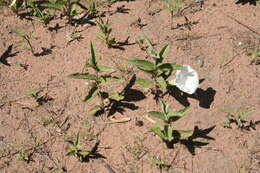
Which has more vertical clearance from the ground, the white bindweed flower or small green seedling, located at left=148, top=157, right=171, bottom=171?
the white bindweed flower

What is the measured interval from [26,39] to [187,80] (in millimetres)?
1669

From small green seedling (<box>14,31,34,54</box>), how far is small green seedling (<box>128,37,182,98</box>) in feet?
3.98

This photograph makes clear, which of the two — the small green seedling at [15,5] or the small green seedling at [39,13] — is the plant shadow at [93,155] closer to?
the small green seedling at [39,13]

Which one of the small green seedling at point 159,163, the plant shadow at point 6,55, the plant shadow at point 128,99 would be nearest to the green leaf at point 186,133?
the small green seedling at point 159,163

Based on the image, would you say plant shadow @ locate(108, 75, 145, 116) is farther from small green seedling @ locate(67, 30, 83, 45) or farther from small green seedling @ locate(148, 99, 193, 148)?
small green seedling @ locate(67, 30, 83, 45)

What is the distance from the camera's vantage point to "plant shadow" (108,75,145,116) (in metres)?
3.15

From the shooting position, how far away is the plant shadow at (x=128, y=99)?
3.15 metres

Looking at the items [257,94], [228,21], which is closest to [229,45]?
[228,21]

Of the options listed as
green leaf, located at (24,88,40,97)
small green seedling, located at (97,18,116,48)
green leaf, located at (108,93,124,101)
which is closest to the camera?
green leaf, located at (108,93,124,101)

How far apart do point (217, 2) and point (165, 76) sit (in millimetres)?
1330

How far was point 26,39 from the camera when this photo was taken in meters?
3.51

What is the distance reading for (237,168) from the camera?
2.77 m

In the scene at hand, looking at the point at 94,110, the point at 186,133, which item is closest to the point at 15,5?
the point at 94,110

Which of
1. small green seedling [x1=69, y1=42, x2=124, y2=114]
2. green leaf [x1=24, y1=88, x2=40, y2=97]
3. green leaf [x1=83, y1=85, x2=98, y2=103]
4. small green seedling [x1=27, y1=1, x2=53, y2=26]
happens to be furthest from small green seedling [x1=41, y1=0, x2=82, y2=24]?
green leaf [x1=83, y1=85, x2=98, y2=103]
